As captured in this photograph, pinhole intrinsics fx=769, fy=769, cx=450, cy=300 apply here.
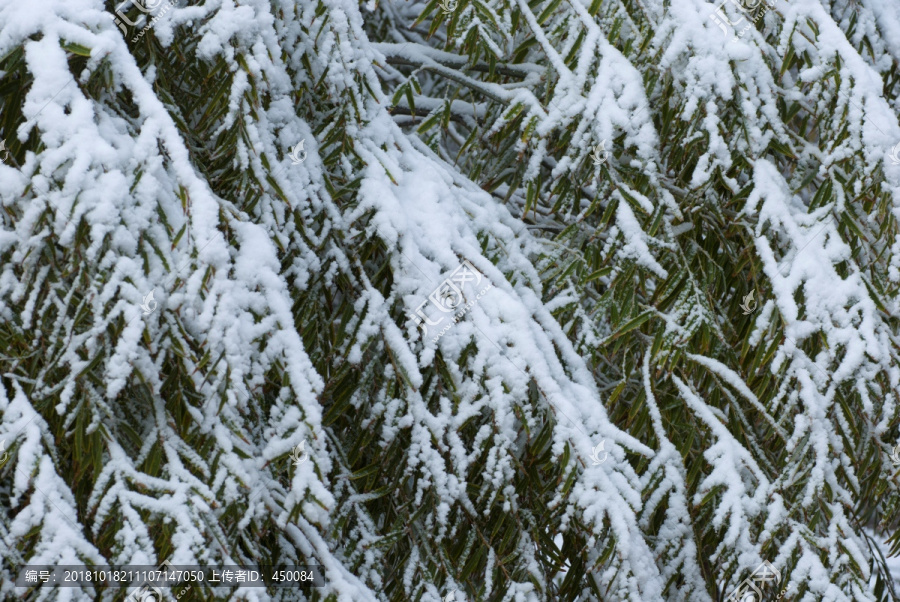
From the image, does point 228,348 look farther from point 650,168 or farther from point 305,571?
point 650,168

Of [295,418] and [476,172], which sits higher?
[476,172]

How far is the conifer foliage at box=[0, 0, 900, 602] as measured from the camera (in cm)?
129

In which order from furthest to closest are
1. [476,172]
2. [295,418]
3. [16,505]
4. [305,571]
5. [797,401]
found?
[476,172]
[797,401]
[305,571]
[295,418]
[16,505]

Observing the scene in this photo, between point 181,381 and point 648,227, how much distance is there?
3.69 ft

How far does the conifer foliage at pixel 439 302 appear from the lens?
50.7 inches

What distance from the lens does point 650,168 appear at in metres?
1.83

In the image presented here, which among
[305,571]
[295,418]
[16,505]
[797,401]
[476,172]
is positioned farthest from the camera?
[476,172]

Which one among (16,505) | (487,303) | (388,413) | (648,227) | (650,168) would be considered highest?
(650,168)

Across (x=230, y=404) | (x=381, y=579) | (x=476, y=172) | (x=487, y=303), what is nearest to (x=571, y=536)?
(x=381, y=579)

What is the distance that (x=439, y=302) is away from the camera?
160 cm
